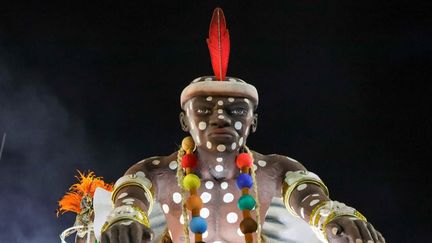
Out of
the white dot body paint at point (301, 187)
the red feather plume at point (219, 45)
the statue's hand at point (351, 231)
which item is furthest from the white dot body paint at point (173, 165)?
the statue's hand at point (351, 231)

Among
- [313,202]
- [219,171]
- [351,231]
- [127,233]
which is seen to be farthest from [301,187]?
[127,233]

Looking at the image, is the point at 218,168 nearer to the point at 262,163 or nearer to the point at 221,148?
the point at 221,148

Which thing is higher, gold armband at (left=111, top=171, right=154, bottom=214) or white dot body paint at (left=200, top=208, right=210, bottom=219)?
gold armband at (left=111, top=171, right=154, bottom=214)

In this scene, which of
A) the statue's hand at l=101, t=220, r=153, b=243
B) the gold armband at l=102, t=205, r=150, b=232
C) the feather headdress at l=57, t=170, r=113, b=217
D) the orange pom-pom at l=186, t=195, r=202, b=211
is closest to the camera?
the statue's hand at l=101, t=220, r=153, b=243

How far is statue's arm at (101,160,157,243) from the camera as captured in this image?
169 cm

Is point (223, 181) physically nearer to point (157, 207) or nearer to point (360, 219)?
point (157, 207)

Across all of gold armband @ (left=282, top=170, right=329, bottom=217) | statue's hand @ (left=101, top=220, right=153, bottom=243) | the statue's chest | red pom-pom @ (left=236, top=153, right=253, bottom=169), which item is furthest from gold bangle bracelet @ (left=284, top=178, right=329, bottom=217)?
statue's hand @ (left=101, top=220, right=153, bottom=243)

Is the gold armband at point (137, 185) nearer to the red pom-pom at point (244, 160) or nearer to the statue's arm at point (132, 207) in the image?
the statue's arm at point (132, 207)

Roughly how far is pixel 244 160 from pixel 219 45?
0.57 metres

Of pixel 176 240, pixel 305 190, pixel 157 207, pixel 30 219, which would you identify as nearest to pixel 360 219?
pixel 305 190

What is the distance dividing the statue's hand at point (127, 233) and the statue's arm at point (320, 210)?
659mm

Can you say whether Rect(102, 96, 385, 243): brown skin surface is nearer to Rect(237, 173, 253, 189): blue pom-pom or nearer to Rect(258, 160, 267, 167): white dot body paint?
Rect(258, 160, 267, 167): white dot body paint

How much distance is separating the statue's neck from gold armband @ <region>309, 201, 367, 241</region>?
44 cm

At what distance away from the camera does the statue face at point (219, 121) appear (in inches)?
86.4
